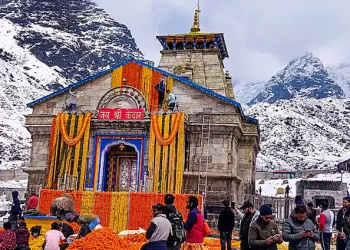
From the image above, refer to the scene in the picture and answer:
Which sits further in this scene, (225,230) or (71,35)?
(71,35)

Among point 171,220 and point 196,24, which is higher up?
point 196,24

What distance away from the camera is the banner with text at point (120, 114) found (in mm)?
21922

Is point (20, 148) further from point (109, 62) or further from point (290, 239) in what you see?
point (109, 62)

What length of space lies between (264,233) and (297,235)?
0.47 metres

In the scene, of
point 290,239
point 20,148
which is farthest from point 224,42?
point 20,148

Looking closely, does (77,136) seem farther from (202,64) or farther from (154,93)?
(202,64)

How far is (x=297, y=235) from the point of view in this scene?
7023 millimetres

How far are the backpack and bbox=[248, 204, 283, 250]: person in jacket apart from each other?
159 cm

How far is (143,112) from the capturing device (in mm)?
21938

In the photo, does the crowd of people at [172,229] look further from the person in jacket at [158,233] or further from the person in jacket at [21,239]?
the person in jacket at [21,239]

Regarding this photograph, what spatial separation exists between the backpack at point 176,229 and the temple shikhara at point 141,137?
39.2 feet

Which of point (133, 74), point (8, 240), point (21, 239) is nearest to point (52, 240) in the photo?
point (21, 239)

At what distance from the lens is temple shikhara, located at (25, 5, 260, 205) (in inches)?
839

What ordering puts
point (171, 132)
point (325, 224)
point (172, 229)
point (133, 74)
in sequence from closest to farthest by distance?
1. point (172, 229)
2. point (325, 224)
3. point (171, 132)
4. point (133, 74)
